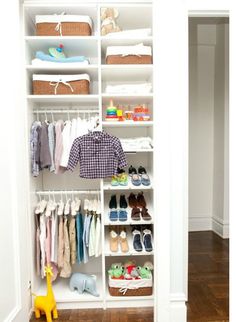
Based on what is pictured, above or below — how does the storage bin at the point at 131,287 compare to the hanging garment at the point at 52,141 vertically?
below

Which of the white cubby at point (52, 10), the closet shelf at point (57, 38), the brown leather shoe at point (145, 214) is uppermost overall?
the white cubby at point (52, 10)

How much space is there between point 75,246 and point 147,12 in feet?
6.45

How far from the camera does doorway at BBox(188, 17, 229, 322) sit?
349cm

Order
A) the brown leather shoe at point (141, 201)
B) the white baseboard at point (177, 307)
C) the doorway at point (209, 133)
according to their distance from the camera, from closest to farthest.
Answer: the white baseboard at point (177, 307) → the brown leather shoe at point (141, 201) → the doorway at point (209, 133)

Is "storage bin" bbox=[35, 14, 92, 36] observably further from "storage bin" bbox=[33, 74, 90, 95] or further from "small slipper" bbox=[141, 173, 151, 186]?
"small slipper" bbox=[141, 173, 151, 186]

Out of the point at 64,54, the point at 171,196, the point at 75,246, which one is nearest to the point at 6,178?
the point at 75,246

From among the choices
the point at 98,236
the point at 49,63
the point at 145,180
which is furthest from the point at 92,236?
the point at 49,63

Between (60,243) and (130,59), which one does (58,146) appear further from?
(130,59)

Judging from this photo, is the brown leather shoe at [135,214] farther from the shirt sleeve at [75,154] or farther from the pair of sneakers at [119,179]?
the shirt sleeve at [75,154]

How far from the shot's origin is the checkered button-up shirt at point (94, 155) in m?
2.08

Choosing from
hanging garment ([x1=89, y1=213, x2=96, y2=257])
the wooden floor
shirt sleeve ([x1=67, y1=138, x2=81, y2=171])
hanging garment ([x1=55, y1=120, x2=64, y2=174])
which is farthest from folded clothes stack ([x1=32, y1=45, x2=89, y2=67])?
the wooden floor

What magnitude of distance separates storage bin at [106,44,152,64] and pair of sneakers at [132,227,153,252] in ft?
4.56

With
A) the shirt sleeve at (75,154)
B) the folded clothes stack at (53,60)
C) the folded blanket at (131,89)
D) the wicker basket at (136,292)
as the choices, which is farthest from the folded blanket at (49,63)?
the wicker basket at (136,292)

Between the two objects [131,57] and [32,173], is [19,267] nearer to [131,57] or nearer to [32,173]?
[32,173]
